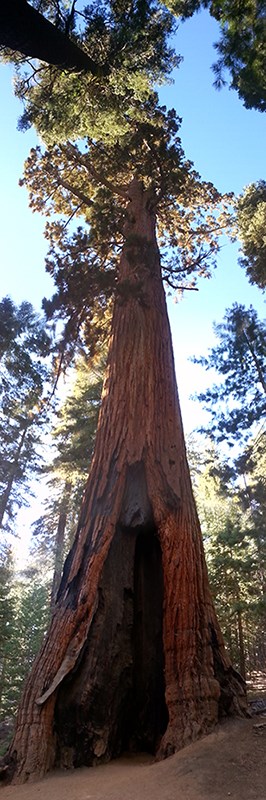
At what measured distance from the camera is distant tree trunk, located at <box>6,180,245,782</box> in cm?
377

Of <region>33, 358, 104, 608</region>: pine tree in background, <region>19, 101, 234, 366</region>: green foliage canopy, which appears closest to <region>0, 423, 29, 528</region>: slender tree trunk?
<region>33, 358, 104, 608</region>: pine tree in background

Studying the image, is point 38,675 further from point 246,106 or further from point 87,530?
point 246,106

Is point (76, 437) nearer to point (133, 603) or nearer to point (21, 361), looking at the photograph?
point (21, 361)

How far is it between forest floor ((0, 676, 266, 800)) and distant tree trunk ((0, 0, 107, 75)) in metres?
6.86

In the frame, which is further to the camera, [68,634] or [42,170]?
[42,170]

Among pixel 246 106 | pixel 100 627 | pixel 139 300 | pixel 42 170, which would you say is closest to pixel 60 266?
pixel 42 170

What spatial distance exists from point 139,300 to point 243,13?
381cm

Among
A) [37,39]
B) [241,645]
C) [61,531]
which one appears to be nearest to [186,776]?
[37,39]

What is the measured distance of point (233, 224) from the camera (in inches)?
467

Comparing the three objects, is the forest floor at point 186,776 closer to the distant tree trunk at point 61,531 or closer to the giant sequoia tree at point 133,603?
the giant sequoia tree at point 133,603

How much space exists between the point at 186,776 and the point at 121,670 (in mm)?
1270

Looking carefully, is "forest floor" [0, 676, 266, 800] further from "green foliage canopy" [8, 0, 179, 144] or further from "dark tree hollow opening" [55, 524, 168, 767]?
"green foliage canopy" [8, 0, 179, 144]

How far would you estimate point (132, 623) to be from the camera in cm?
446

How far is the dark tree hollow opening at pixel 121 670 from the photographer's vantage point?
3799mm
